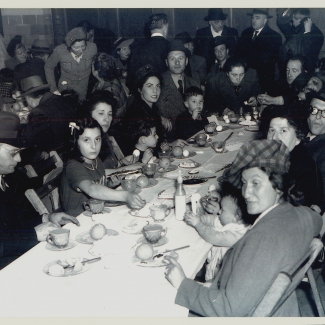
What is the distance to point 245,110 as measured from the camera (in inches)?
224

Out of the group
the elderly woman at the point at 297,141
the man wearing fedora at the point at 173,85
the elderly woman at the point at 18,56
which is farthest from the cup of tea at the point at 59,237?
the elderly woman at the point at 18,56

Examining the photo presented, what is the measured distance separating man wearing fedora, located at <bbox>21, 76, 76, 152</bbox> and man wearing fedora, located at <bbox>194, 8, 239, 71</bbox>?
10.4 ft

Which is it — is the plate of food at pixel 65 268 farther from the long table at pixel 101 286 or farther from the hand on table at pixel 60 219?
the hand on table at pixel 60 219

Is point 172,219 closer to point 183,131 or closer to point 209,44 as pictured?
point 183,131

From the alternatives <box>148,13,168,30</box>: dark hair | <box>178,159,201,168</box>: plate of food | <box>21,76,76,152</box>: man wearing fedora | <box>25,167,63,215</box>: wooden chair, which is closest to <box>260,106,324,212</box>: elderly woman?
<box>178,159,201,168</box>: plate of food

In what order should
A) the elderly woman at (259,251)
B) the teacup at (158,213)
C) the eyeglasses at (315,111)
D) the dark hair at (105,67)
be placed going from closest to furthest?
the elderly woman at (259,251) → the teacup at (158,213) → the eyeglasses at (315,111) → the dark hair at (105,67)

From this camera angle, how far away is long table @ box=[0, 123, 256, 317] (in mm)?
1597

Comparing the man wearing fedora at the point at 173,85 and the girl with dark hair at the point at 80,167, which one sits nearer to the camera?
the girl with dark hair at the point at 80,167

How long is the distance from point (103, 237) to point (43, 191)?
2.65 feet

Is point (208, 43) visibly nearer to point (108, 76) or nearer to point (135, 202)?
point (108, 76)

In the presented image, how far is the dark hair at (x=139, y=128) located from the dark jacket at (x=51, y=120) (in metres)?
0.67

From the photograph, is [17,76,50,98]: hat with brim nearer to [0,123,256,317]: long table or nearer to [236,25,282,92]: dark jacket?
[236,25,282,92]: dark jacket

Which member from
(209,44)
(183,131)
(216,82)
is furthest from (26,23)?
(183,131)

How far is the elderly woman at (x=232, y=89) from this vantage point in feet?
18.7
